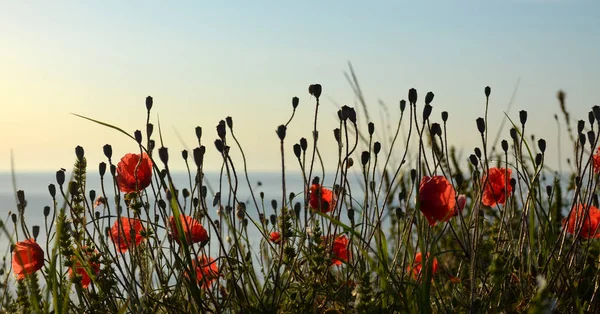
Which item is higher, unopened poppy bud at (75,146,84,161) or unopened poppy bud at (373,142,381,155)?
unopened poppy bud at (75,146,84,161)

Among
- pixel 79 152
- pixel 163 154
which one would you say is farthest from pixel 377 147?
pixel 79 152

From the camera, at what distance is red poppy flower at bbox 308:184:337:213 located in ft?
7.52

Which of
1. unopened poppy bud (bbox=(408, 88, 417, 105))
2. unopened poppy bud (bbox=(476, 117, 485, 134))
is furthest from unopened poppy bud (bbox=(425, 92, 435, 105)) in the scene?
unopened poppy bud (bbox=(476, 117, 485, 134))

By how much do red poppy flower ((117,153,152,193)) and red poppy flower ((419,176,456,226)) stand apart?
28.8 inches

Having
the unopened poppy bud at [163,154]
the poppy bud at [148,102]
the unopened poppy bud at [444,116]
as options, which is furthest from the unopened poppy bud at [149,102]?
the unopened poppy bud at [444,116]

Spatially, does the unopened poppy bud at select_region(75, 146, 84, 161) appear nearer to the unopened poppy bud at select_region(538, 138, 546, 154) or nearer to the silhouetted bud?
the silhouetted bud

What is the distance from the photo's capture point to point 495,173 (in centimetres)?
258

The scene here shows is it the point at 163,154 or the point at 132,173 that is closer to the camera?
the point at 163,154

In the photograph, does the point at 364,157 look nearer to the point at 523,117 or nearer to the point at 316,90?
the point at 316,90

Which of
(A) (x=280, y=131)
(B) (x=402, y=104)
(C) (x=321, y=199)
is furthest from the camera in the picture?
(C) (x=321, y=199)

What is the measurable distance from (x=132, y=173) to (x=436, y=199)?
828 millimetres

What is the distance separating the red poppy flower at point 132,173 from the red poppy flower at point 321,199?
0.44 metres

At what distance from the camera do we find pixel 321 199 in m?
2.38

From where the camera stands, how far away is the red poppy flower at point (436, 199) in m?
1.93
